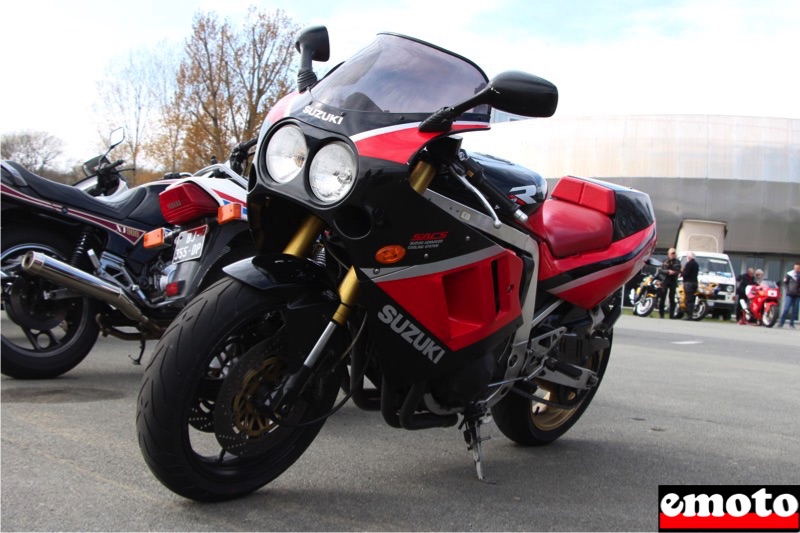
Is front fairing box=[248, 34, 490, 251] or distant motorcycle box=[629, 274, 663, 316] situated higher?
front fairing box=[248, 34, 490, 251]

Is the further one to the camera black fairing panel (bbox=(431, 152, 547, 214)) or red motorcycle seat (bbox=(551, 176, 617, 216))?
red motorcycle seat (bbox=(551, 176, 617, 216))

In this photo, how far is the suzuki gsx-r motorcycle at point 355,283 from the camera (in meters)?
2.79

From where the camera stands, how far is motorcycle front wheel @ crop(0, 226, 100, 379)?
5449mm

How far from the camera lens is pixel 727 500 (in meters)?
3.58

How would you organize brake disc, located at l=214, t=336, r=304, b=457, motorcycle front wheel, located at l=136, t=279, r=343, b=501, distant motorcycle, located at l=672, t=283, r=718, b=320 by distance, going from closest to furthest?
motorcycle front wheel, located at l=136, t=279, r=343, b=501, brake disc, located at l=214, t=336, r=304, b=457, distant motorcycle, located at l=672, t=283, r=718, b=320

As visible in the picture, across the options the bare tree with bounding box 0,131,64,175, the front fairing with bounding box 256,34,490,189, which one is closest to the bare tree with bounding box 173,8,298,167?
the bare tree with bounding box 0,131,64,175

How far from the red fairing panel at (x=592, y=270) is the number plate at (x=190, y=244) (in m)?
2.50

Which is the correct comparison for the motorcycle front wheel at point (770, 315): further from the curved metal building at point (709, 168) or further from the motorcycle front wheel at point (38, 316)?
the curved metal building at point (709, 168)

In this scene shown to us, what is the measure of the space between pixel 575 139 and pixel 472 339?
54.2 meters

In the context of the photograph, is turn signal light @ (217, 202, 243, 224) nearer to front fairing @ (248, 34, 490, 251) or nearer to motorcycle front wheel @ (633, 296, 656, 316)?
front fairing @ (248, 34, 490, 251)

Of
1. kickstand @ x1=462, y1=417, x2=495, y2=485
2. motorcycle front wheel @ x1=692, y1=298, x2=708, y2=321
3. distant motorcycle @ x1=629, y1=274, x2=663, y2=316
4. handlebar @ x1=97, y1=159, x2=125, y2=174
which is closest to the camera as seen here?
kickstand @ x1=462, y1=417, x2=495, y2=485

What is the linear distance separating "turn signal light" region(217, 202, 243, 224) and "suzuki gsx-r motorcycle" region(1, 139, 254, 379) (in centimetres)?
16

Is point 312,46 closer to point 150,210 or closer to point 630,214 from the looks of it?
point 630,214

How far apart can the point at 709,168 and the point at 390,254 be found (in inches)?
2070
